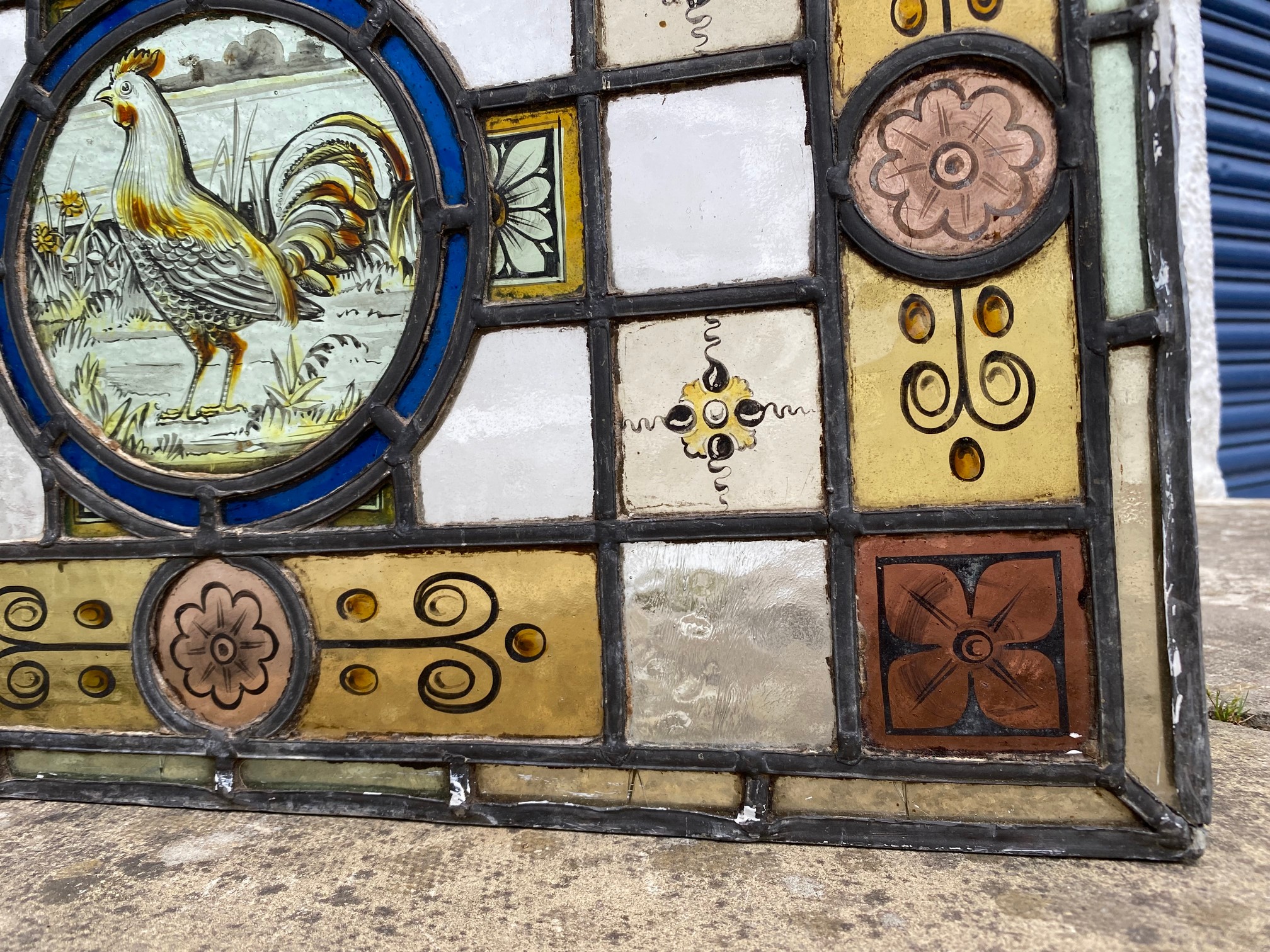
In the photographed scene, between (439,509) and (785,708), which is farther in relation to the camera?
(439,509)

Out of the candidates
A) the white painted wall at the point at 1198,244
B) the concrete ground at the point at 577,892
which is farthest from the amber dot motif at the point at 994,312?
the white painted wall at the point at 1198,244

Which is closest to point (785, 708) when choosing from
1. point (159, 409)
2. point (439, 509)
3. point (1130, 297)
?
point (439, 509)

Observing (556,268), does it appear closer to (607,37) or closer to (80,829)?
(607,37)

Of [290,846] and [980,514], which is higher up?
[980,514]

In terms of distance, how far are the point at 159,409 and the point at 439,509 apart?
2.27 feet

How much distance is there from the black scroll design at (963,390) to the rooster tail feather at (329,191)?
1.10m

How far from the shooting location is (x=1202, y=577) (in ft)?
10.5

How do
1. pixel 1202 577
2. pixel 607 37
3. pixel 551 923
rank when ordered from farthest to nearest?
pixel 1202 577, pixel 607 37, pixel 551 923

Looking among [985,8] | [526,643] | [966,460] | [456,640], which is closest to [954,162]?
[985,8]

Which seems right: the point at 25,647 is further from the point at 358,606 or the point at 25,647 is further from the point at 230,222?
the point at 230,222

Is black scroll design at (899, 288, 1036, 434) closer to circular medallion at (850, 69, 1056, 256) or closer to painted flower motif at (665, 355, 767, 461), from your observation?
circular medallion at (850, 69, 1056, 256)

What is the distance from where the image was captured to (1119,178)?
1528 mm

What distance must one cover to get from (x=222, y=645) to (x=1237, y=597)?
3200 millimetres

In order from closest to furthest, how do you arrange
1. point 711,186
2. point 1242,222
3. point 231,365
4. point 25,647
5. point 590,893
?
point 590,893 < point 711,186 < point 231,365 < point 25,647 < point 1242,222
